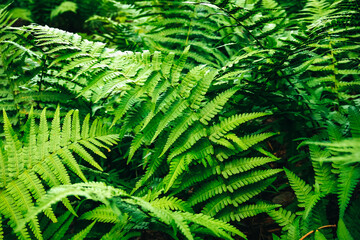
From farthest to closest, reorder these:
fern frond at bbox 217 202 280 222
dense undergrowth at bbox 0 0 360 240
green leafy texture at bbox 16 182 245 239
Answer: fern frond at bbox 217 202 280 222 < dense undergrowth at bbox 0 0 360 240 < green leafy texture at bbox 16 182 245 239

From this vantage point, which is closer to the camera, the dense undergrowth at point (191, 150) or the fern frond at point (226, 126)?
the dense undergrowth at point (191, 150)

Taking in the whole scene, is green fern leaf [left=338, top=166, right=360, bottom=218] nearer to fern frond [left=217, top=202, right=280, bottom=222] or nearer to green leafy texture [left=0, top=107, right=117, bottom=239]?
fern frond [left=217, top=202, right=280, bottom=222]

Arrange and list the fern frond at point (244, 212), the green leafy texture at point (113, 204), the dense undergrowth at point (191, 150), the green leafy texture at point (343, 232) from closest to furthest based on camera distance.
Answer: the green leafy texture at point (113, 204) < the green leafy texture at point (343, 232) < the dense undergrowth at point (191, 150) < the fern frond at point (244, 212)

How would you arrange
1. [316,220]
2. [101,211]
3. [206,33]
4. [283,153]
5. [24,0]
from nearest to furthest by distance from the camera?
[316,220]
[101,211]
[206,33]
[283,153]
[24,0]

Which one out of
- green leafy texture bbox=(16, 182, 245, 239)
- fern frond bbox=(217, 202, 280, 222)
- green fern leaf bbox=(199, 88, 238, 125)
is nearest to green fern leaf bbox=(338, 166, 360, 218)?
fern frond bbox=(217, 202, 280, 222)

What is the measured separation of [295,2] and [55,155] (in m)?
3.17

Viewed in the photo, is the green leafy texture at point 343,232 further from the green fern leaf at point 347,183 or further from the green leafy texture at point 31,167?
the green leafy texture at point 31,167

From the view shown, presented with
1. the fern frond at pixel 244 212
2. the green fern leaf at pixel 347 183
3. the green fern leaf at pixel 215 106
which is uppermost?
the green fern leaf at pixel 215 106

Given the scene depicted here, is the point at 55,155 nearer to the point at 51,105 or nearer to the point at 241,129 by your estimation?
the point at 51,105

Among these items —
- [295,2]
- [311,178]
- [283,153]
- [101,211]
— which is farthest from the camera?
[295,2]

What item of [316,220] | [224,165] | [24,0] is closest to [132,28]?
[224,165]

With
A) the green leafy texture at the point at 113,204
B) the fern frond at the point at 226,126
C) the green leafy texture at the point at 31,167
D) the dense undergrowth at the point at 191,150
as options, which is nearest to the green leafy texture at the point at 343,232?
the dense undergrowth at the point at 191,150

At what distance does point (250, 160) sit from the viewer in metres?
1.45

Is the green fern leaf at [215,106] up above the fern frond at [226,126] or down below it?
above
